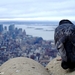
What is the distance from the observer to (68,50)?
4297 mm

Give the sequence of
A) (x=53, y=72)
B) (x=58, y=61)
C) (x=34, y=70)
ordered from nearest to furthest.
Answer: (x=34, y=70) < (x=53, y=72) < (x=58, y=61)

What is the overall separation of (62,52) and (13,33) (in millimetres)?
18089

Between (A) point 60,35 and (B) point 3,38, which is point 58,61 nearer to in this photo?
(A) point 60,35

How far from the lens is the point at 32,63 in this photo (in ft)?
16.8

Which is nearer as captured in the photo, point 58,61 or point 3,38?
point 58,61

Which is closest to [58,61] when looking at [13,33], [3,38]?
[3,38]

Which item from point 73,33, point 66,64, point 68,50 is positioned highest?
point 73,33

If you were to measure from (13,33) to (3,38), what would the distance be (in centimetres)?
207

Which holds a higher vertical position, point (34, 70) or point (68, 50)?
point (68, 50)

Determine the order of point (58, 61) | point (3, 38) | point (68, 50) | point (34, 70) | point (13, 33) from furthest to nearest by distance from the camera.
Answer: point (13, 33)
point (3, 38)
point (58, 61)
point (34, 70)
point (68, 50)

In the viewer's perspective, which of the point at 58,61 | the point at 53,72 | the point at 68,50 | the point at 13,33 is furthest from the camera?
the point at 13,33

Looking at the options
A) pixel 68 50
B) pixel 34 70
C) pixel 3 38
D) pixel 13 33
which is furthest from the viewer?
pixel 13 33

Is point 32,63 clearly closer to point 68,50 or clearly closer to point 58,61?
point 58,61

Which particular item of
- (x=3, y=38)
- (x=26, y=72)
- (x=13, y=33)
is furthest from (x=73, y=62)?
(x=13, y=33)
